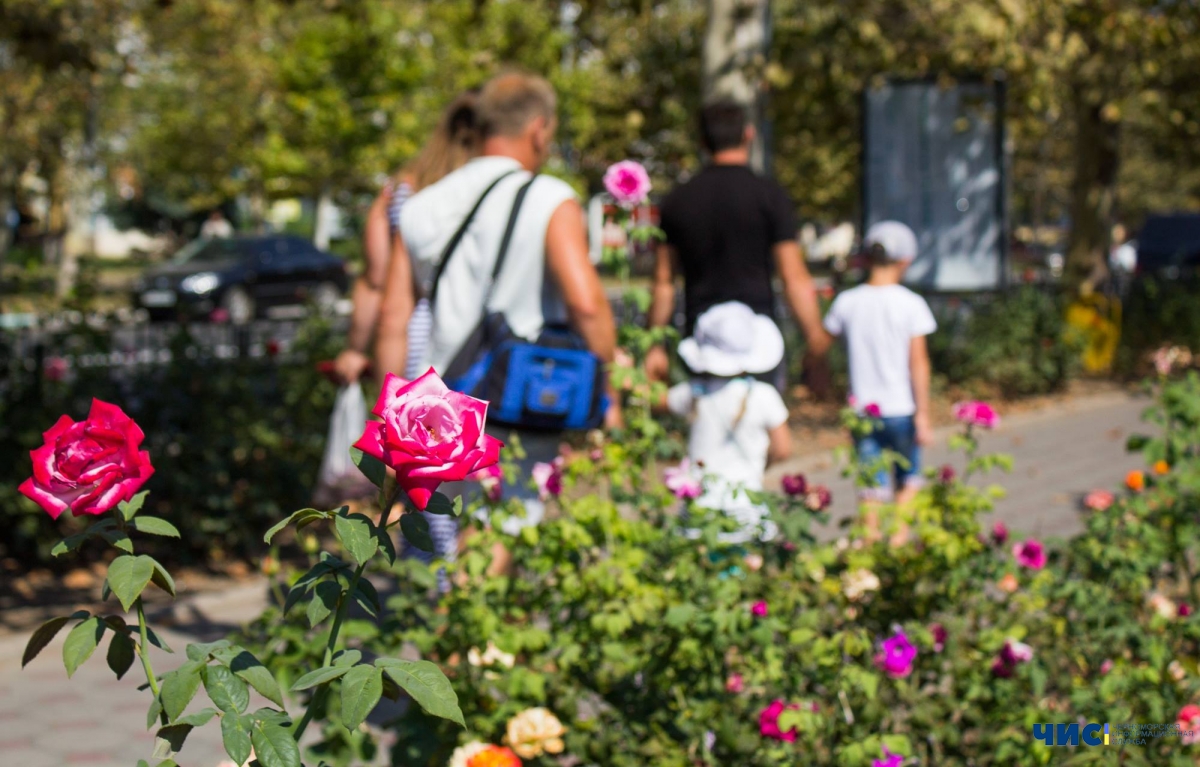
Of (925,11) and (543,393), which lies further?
(925,11)

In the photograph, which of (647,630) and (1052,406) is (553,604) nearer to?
(647,630)

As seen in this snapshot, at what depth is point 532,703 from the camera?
279 centimetres

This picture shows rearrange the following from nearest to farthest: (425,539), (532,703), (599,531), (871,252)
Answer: (425,539) → (532,703) → (599,531) → (871,252)

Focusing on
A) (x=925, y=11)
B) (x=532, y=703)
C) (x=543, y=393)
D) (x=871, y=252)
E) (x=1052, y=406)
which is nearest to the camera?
(x=532, y=703)

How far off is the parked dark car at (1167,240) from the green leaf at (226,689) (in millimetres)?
26989

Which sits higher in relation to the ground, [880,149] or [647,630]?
[880,149]

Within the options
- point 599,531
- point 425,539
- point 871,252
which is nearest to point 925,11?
point 871,252

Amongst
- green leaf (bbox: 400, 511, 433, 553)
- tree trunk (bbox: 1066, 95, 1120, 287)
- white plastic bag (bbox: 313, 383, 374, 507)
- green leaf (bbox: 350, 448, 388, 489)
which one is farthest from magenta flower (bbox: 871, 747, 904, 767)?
tree trunk (bbox: 1066, 95, 1120, 287)

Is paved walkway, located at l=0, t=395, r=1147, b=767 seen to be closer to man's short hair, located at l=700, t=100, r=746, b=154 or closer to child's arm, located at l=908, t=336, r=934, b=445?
child's arm, located at l=908, t=336, r=934, b=445

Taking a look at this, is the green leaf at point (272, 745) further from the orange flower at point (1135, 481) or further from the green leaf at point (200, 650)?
the orange flower at point (1135, 481)

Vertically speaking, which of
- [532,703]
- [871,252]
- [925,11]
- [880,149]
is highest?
[925,11]

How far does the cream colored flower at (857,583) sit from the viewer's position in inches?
122

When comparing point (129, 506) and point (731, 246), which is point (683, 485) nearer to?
point (129, 506)

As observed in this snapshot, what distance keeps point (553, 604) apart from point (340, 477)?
6.49 feet
